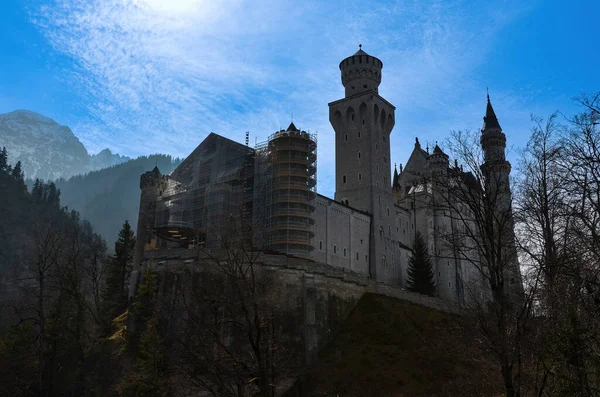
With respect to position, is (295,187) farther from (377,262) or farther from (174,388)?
(174,388)

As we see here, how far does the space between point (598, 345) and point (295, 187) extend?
127 ft

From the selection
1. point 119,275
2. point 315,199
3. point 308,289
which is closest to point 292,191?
point 315,199

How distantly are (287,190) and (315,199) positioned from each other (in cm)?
402

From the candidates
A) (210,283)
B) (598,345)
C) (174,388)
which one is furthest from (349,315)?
(598,345)

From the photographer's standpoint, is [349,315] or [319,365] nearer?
[319,365]

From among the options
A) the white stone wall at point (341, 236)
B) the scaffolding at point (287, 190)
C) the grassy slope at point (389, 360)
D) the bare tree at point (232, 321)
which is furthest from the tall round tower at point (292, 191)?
the grassy slope at point (389, 360)

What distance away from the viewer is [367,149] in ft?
203

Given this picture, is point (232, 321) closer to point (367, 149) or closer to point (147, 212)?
point (147, 212)

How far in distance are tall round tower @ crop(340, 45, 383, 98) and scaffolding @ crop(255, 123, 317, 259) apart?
13833 mm

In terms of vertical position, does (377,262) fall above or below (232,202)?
below

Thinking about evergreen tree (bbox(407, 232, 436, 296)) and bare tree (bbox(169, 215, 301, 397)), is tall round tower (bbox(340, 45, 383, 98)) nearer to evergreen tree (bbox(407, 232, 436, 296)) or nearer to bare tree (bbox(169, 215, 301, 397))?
evergreen tree (bbox(407, 232, 436, 296))

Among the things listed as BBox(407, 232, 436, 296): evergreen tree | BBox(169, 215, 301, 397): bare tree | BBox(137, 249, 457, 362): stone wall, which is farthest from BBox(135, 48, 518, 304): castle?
BBox(169, 215, 301, 397): bare tree

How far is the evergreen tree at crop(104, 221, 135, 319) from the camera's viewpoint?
5141cm

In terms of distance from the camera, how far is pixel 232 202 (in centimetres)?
5172
